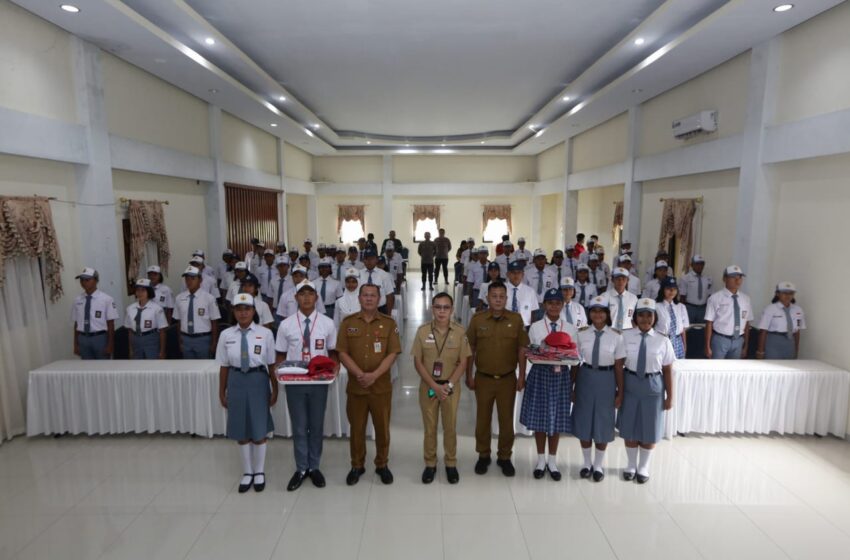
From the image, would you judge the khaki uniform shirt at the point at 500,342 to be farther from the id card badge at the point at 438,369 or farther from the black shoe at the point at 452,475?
the black shoe at the point at 452,475

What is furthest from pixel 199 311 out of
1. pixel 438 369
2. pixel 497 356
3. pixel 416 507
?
pixel 497 356

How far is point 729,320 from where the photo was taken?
5.84m

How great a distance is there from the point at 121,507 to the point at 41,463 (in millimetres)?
1392

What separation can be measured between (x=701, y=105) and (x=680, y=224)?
1880 millimetres

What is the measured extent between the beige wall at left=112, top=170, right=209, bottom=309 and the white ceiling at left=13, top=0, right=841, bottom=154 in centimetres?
166

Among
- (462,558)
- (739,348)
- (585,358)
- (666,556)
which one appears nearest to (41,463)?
(462,558)

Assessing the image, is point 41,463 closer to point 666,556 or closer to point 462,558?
point 462,558

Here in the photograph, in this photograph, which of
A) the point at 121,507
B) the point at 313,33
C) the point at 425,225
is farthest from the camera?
the point at 425,225

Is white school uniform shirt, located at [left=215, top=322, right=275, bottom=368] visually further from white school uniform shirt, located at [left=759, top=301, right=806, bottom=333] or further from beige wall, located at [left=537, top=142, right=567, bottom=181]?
beige wall, located at [left=537, top=142, right=567, bottom=181]

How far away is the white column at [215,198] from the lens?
9953 mm

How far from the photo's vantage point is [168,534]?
3.68m

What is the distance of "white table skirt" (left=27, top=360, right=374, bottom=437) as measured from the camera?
16.7 feet

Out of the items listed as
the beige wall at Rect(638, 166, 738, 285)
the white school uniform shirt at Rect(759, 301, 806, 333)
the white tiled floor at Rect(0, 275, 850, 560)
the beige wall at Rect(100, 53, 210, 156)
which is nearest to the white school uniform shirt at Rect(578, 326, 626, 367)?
the white tiled floor at Rect(0, 275, 850, 560)

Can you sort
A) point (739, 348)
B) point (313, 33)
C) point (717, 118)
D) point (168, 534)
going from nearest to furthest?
point (168, 534)
point (739, 348)
point (313, 33)
point (717, 118)
